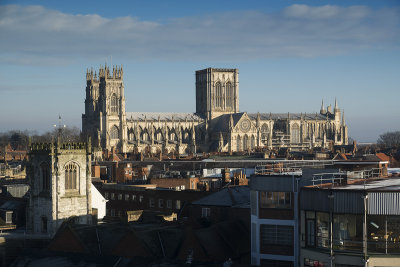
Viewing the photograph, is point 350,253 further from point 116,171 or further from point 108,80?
point 108,80

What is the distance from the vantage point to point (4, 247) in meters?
41.8

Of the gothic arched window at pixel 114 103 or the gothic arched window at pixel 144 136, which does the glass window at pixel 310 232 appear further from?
the gothic arched window at pixel 144 136

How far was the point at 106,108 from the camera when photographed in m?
154

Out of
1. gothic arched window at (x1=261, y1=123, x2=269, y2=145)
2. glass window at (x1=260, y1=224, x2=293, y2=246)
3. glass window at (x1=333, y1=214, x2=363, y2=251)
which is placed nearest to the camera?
glass window at (x1=333, y1=214, x2=363, y2=251)

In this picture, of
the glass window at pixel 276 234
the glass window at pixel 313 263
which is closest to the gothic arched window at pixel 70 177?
the glass window at pixel 276 234

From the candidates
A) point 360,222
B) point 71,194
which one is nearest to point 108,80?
point 71,194

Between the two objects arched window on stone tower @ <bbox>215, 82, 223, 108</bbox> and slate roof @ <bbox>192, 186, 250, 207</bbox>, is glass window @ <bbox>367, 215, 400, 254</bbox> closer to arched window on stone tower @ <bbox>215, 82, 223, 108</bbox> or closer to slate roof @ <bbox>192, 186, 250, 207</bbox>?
slate roof @ <bbox>192, 186, 250, 207</bbox>

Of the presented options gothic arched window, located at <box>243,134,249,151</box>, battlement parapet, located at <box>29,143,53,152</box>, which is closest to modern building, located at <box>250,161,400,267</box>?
battlement parapet, located at <box>29,143,53,152</box>

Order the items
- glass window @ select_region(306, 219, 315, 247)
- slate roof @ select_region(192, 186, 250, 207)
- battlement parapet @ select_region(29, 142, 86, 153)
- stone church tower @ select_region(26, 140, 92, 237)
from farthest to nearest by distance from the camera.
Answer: battlement parapet @ select_region(29, 142, 86, 153) → stone church tower @ select_region(26, 140, 92, 237) → slate roof @ select_region(192, 186, 250, 207) → glass window @ select_region(306, 219, 315, 247)

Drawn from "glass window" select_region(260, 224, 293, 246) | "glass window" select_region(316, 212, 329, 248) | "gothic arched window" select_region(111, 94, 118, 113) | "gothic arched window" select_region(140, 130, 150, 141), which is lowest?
"glass window" select_region(260, 224, 293, 246)

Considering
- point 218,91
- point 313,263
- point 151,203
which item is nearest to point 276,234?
point 313,263

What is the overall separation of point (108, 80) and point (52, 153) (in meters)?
115

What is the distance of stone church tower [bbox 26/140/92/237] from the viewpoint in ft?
142

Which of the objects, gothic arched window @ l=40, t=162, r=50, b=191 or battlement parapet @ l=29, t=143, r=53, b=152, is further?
battlement parapet @ l=29, t=143, r=53, b=152
